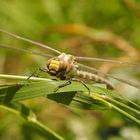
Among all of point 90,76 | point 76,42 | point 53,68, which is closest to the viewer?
point 53,68

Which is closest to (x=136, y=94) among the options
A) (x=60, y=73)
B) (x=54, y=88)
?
(x=60, y=73)

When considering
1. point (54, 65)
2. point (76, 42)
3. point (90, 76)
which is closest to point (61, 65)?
point (54, 65)

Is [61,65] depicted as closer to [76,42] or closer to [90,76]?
[90,76]

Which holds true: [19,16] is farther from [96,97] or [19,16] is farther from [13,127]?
[96,97]

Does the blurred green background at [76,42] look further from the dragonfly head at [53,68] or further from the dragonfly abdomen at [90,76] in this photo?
the dragonfly head at [53,68]

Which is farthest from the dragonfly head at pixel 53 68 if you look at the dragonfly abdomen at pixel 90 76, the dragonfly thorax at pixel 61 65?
the dragonfly abdomen at pixel 90 76
